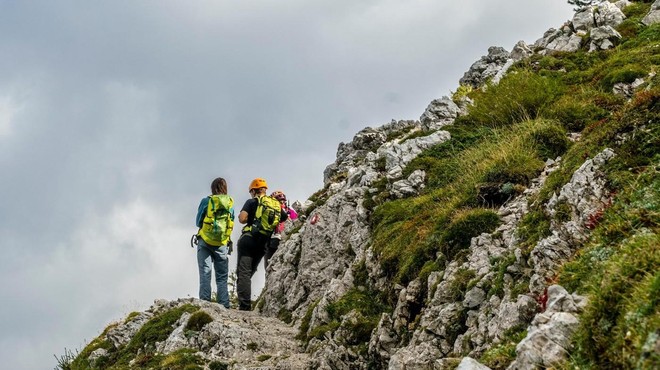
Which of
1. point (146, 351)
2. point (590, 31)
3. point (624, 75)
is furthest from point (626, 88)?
point (146, 351)

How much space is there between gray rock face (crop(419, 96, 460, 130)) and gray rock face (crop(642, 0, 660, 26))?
317 inches

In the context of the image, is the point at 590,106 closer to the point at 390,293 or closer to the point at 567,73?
the point at 567,73

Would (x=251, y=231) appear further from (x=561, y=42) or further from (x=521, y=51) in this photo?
(x=521, y=51)

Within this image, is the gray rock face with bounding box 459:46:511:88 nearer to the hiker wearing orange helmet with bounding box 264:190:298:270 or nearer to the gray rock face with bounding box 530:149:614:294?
the hiker wearing orange helmet with bounding box 264:190:298:270

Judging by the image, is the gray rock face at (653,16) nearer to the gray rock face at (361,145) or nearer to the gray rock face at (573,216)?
the gray rock face at (361,145)

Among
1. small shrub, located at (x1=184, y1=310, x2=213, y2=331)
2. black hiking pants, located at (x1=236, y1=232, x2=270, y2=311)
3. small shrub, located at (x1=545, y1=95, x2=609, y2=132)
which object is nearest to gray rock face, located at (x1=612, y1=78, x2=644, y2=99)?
small shrub, located at (x1=545, y1=95, x2=609, y2=132)

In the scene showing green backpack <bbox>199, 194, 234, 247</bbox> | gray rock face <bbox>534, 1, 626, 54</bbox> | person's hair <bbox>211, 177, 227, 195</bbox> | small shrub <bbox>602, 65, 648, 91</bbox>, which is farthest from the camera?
gray rock face <bbox>534, 1, 626, 54</bbox>

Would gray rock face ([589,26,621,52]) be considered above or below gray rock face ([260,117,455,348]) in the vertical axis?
above

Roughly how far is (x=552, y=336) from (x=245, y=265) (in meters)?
14.0

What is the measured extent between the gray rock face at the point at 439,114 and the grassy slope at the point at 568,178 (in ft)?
5.51

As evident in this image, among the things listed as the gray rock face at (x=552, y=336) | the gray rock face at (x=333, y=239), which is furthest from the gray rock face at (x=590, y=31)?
the gray rock face at (x=552, y=336)

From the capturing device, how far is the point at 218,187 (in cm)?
1848

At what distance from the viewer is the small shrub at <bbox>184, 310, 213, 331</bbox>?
1608 centimetres

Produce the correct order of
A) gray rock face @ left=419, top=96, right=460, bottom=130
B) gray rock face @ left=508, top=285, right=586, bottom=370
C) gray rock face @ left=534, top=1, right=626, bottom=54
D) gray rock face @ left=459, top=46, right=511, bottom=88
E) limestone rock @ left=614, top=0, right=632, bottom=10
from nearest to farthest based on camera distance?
gray rock face @ left=508, top=285, right=586, bottom=370 < gray rock face @ left=419, top=96, right=460, bottom=130 < gray rock face @ left=534, top=1, right=626, bottom=54 < limestone rock @ left=614, top=0, right=632, bottom=10 < gray rock face @ left=459, top=46, right=511, bottom=88
